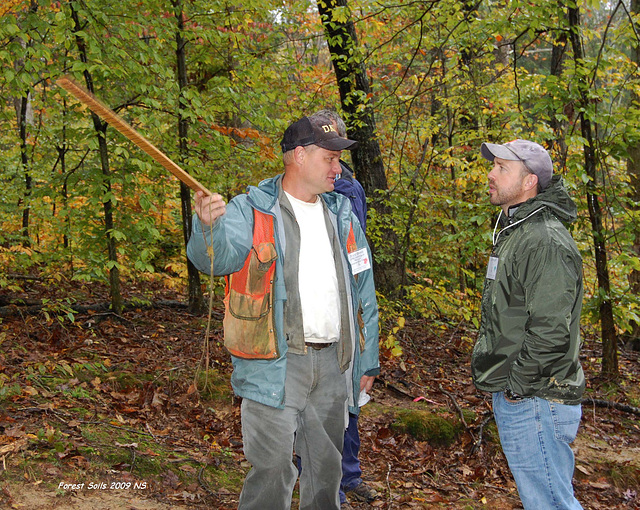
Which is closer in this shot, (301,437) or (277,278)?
(277,278)

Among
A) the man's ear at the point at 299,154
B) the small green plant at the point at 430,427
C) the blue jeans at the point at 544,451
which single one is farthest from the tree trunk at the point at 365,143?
the blue jeans at the point at 544,451

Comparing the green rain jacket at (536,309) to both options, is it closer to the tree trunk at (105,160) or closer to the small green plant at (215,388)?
the small green plant at (215,388)

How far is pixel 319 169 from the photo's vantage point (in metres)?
3.04

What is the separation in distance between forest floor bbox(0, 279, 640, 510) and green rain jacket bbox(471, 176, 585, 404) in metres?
1.73

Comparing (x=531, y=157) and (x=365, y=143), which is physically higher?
(x=365, y=143)

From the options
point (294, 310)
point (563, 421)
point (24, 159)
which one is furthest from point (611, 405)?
point (24, 159)

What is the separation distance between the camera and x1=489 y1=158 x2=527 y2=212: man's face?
3014 millimetres

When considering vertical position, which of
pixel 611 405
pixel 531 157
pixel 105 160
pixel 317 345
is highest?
pixel 105 160

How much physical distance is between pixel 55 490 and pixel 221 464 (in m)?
1.29

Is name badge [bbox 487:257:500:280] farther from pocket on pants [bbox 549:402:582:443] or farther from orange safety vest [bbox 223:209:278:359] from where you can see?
orange safety vest [bbox 223:209:278:359]

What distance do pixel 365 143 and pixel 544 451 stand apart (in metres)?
6.33

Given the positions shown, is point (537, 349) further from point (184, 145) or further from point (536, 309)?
point (184, 145)

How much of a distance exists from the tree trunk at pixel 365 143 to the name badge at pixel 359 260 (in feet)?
15.0

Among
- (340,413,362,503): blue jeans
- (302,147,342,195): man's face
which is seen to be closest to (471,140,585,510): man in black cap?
(302,147,342,195): man's face
